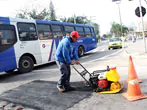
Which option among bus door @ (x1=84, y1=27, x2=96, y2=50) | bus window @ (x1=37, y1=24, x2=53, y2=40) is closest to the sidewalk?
bus door @ (x1=84, y1=27, x2=96, y2=50)

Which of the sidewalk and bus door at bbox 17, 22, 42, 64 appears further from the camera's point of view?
the sidewalk

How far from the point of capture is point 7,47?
367 inches

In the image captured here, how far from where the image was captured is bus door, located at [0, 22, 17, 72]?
9.07 m

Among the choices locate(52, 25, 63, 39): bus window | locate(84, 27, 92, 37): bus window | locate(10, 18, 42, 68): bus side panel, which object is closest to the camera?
locate(10, 18, 42, 68): bus side panel

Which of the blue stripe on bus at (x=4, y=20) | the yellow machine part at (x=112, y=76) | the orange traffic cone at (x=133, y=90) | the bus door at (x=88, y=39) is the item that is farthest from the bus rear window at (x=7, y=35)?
the bus door at (x=88, y=39)

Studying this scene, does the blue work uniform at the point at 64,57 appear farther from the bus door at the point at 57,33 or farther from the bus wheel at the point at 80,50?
the bus wheel at the point at 80,50

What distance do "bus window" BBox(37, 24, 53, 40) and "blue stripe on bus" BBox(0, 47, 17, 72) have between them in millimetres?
2276

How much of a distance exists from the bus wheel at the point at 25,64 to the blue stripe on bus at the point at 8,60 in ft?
1.45

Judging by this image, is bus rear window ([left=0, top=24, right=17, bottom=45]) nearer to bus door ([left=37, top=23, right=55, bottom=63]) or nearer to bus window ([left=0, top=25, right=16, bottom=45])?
bus window ([left=0, top=25, right=16, bottom=45])

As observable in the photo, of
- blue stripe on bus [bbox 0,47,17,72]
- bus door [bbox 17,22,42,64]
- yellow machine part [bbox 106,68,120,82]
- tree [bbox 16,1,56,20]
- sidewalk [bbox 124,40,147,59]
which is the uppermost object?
tree [bbox 16,1,56,20]

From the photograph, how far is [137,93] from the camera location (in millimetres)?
4789

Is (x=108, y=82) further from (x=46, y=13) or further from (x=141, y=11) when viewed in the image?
(x=46, y=13)

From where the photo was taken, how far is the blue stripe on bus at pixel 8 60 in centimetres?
898

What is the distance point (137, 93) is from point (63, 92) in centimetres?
207
